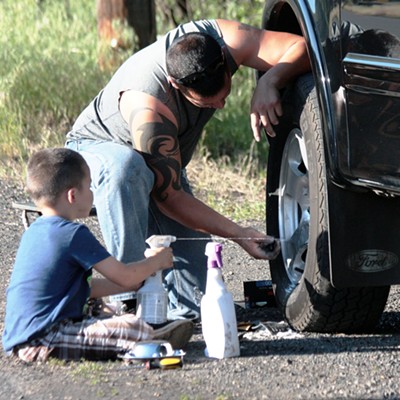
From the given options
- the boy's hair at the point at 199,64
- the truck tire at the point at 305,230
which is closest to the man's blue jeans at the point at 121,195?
the boy's hair at the point at 199,64

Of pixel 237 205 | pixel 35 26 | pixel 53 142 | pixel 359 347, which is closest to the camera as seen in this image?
pixel 359 347

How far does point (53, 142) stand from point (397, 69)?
17.3ft

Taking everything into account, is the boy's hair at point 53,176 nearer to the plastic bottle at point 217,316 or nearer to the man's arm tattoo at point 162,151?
the man's arm tattoo at point 162,151

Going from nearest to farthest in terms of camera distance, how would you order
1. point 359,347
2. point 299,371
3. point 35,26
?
point 299,371 < point 359,347 < point 35,26

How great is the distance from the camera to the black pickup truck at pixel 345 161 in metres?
3.77

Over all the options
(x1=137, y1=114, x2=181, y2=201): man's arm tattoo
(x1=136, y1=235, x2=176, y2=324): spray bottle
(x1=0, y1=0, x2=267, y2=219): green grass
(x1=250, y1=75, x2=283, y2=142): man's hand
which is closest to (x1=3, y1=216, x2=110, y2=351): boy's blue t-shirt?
(x1=136, y1=235, x2=176, y2=324): spray bottle

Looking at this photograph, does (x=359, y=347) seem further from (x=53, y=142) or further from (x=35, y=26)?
(x=35, y=26)

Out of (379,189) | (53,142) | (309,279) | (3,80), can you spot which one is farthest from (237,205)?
(379,189)

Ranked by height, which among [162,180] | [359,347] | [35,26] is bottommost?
[35,26]

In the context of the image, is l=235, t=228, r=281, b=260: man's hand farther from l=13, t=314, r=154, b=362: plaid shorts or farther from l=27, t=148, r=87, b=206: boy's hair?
l=27, t=148, r=87, b=206: boy's hair

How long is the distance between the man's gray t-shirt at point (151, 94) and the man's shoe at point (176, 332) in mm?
925

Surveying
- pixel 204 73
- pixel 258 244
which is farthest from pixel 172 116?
pixel 258 244

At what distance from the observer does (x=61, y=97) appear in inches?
369

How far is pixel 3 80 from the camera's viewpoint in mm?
9297
